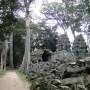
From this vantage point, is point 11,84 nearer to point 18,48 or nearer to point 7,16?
point 7,16

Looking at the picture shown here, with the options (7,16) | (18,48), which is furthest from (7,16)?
(18,48)

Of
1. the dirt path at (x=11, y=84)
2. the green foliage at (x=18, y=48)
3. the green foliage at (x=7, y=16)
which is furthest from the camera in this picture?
the green foliage at (x=18, y=48)

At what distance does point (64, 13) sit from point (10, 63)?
426 inches

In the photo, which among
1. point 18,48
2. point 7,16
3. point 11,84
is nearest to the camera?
point 7,16

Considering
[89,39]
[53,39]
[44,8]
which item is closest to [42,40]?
[53,39]

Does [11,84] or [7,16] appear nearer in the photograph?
[7,16]

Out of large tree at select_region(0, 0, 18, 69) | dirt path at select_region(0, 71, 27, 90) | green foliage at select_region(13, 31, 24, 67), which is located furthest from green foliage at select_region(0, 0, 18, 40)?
green foliage at select_region(13, 31, 24, 67)

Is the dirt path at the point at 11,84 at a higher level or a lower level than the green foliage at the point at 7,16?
lower

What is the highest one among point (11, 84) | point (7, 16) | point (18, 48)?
point (7, 16)

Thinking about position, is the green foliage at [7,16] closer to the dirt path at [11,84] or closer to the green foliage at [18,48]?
the dirt path at [11,84]

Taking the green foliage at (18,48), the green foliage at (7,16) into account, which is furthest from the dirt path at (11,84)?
the green foliage at (18,48)

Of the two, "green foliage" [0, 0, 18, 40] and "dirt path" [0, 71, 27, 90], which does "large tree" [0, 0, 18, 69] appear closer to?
"green foliage" [0, 0, 18, 40]

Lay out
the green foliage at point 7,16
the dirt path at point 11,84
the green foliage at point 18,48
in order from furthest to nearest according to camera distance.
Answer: the green foliage at point 18,48
the dirt path at point 11,84
the green foliage at point 7,16

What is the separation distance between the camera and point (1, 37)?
11.3 meters
